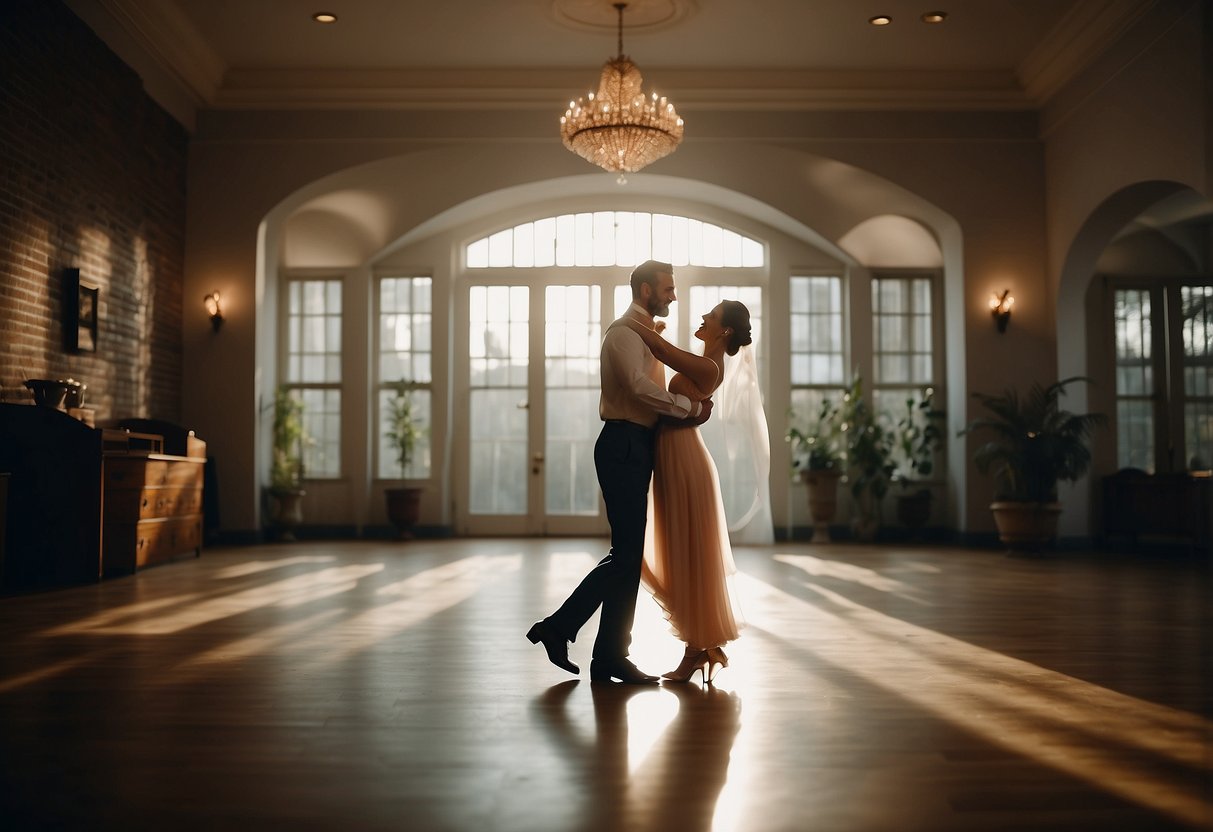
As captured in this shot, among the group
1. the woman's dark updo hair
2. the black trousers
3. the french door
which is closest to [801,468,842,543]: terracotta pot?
the french door

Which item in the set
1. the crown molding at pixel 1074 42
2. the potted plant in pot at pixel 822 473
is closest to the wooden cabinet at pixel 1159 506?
the potted plant in pot at pixel 822 473

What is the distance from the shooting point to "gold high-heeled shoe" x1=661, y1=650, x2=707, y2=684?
354cm

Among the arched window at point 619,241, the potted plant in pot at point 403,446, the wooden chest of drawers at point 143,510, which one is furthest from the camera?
the arched window at point 619,241

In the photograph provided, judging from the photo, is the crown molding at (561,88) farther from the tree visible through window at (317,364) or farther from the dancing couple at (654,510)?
the dancing couple at (654,510)

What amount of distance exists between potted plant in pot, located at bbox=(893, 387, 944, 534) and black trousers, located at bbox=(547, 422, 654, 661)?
7.66 meters

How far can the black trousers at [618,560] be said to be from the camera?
3.55 metres

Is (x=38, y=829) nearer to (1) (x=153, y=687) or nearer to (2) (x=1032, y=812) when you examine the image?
(1) (x=153, y=687)

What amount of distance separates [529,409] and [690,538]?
26.1 feet

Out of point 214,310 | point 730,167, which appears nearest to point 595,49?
point 730,167

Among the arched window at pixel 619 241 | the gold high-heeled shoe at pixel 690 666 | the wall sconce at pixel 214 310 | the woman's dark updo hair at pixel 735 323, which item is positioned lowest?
the gold high-heeled shoe at pixel 690 666

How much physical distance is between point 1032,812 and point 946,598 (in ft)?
12.5

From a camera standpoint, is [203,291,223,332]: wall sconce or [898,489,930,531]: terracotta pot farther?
[898,489,930,531]: terracotta pot

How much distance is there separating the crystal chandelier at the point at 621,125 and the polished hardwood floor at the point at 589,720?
12.7 ft

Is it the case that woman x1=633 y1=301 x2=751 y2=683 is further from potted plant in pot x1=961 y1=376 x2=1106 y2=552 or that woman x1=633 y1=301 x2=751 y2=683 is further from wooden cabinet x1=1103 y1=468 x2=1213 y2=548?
wooden cabinet x1=1103 y1=468 x2=1213 y2=548
